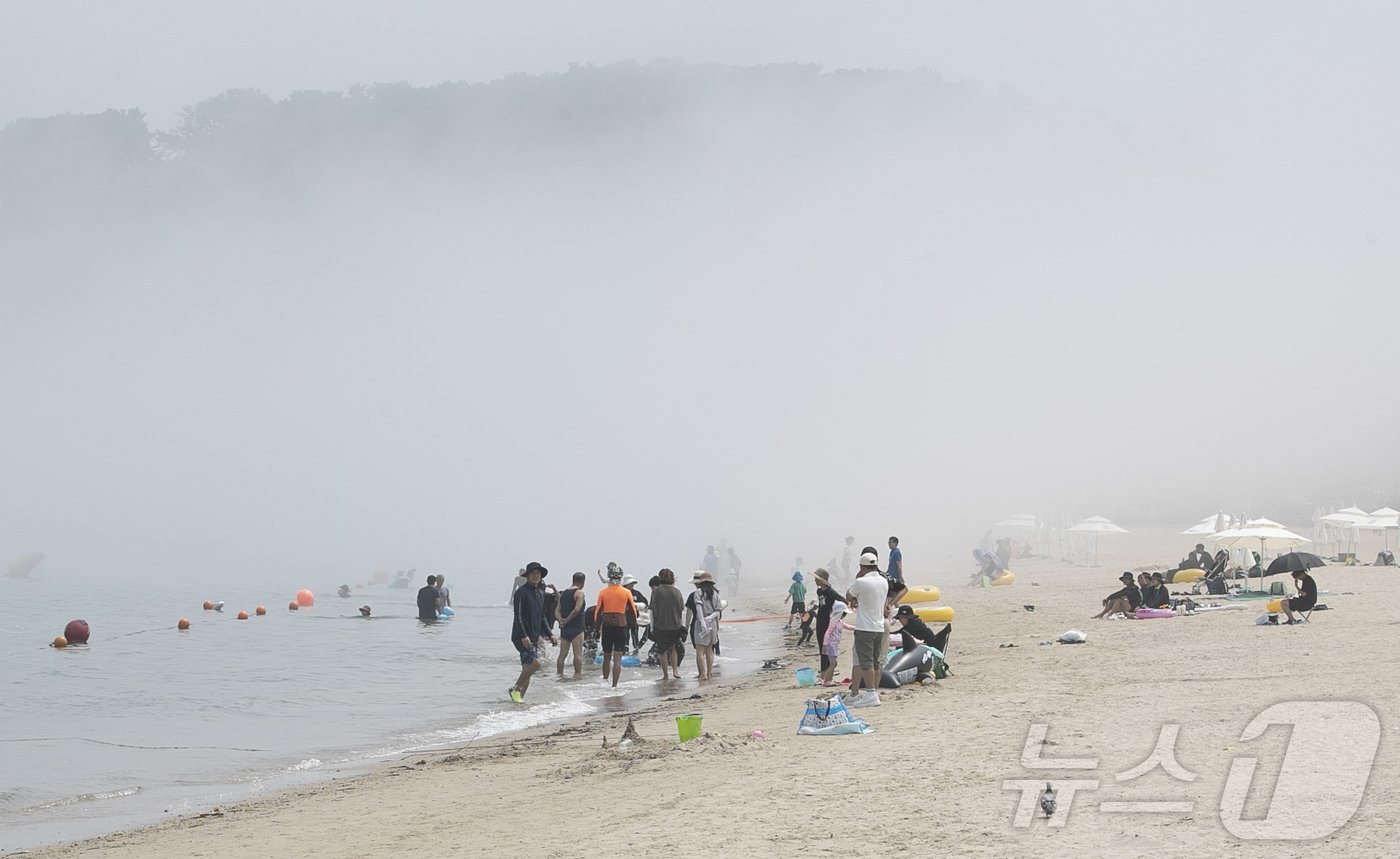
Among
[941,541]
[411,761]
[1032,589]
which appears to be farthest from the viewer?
[941,541]

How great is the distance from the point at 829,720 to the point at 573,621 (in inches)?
312

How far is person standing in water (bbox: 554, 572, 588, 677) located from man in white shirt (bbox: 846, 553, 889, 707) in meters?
5.86

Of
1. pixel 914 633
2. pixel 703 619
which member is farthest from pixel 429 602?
pixel 914 633

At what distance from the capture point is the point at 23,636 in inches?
1270

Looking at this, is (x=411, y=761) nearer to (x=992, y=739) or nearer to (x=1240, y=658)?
(x=992, y=739)

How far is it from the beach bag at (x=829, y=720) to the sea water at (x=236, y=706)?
4633mm

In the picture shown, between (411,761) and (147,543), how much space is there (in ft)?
454

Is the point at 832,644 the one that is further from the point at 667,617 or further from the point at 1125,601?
the point at 1125,601

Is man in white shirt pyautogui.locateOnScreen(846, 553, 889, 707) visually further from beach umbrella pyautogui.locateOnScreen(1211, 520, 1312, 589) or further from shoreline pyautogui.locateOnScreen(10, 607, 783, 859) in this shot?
beach umbrella pyautogui.locateOnScreen(1211, 520, 1312, 589)

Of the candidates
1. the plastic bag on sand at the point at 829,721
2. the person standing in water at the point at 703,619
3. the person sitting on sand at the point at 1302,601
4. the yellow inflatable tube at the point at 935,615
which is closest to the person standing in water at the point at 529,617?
the person standing in water at the point at 703,619

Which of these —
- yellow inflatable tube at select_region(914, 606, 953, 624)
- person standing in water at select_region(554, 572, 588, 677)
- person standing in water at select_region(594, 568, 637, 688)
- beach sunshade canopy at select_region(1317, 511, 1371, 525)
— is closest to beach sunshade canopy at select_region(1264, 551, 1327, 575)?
yellow inflatable tube at select_region(914, 606, 953, 624)

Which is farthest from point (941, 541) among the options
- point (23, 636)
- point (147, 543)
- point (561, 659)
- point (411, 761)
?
point (147, 543)

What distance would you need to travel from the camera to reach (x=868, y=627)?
10852 mm

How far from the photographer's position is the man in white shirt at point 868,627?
10.8 meters
